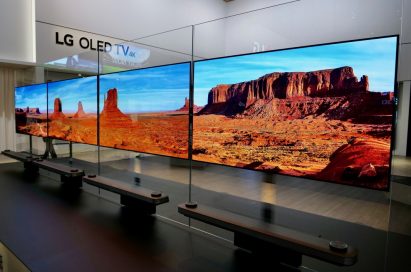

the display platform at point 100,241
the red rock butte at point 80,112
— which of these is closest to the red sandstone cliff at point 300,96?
the display platform at point 100,241

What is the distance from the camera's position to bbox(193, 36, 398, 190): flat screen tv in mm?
1710

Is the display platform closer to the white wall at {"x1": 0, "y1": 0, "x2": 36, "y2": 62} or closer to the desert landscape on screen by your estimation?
the desert landscape on screen

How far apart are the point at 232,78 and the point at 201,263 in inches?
54.6

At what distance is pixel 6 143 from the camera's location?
6.16 m

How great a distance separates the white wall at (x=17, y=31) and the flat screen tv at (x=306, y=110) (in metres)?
5.48

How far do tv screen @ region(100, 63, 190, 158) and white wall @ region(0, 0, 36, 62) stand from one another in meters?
3.82

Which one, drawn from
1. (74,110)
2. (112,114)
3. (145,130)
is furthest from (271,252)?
(74,110)

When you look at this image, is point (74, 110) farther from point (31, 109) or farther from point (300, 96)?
point (300, 96)

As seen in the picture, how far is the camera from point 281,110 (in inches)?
82.7

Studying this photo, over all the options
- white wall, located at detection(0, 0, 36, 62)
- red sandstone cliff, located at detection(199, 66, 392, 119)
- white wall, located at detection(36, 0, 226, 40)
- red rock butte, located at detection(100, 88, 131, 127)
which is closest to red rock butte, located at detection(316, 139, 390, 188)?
red sandstone cliff, located at detection(199, 66, 392, 119)

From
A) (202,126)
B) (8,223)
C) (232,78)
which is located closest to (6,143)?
(8,223)

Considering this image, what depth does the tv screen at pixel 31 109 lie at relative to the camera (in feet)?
16.2

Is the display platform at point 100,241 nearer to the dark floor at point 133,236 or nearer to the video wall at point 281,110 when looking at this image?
the dark floor at point 133,236

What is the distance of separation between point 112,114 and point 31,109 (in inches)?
102
